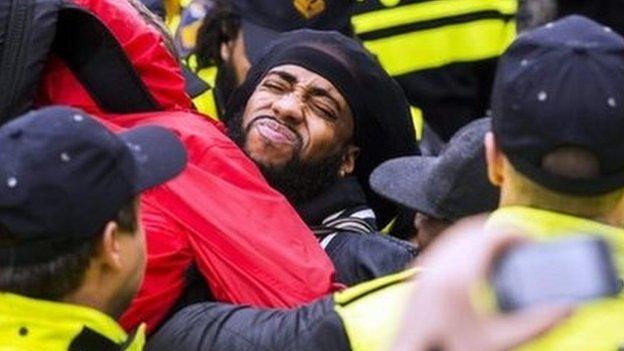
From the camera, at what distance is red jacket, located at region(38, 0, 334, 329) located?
2607 millimetres

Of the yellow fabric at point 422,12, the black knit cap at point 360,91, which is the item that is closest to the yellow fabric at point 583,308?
the black knit cap at point 360,91

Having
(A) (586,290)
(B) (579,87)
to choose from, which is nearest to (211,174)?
(B) (579,87)

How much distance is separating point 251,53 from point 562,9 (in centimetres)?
111

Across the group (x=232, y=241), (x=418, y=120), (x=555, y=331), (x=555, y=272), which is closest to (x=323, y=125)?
(x=232, y=241)

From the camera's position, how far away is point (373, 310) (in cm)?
218

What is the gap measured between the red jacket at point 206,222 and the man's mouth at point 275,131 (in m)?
0.46

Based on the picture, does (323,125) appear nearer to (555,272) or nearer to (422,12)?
(422,12)

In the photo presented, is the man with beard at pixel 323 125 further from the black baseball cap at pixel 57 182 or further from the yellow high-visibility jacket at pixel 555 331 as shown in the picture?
the black baseball cap at pixel 57 182

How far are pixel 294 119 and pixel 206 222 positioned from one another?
32.6 inches

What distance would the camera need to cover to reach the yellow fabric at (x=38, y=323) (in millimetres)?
2059

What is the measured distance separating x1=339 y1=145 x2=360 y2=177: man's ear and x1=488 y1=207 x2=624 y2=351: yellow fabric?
1.68 meters

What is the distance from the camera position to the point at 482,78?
Result: 5129 millimetres

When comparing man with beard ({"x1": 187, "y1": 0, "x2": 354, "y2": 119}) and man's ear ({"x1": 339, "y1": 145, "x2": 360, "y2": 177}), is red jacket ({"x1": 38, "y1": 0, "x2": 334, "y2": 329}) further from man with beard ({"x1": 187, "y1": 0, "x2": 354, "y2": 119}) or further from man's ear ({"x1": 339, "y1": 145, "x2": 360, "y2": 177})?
man with beard ({"x1": 187, "y1": 0, "x2": 354, "y2": 119})

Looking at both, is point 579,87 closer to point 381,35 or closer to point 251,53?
point 251,53
